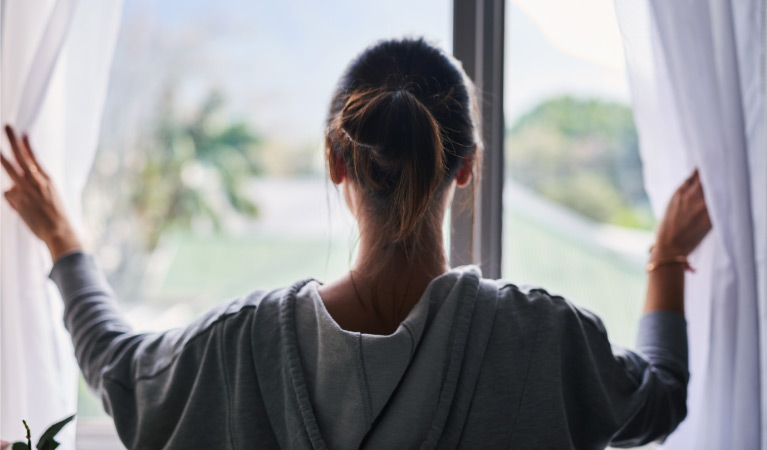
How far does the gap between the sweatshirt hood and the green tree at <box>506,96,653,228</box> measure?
2.67ft

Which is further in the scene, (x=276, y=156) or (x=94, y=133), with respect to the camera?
(x=276, y=156)

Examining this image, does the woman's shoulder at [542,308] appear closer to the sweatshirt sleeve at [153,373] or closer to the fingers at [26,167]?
the sweatshirt sleeve at [153,373]

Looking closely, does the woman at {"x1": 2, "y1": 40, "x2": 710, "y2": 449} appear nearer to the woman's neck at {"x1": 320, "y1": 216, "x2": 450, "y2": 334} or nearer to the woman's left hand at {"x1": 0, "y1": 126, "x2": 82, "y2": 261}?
the woman's neck at {"x1": 320, "y1": 216, "x2": 450, "y2": 334}

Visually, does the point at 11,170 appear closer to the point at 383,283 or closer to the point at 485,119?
the point at 383,283

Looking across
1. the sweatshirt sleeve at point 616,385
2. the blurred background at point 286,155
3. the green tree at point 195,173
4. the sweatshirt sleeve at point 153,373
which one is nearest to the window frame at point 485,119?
the blurred background at point 286,155

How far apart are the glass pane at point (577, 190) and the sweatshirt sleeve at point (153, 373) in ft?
2.62

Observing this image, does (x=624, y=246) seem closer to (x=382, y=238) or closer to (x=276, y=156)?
(x=382, y=238)

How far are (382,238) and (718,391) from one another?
60 centimetres

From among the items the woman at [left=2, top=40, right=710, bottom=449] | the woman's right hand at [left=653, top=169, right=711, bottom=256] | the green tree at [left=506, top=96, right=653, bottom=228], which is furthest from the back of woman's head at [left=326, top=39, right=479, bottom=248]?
the green tree at [left=506, top=96, right=653, bottom=228]

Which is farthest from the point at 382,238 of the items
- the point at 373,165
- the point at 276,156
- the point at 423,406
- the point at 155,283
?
the point at 155,283

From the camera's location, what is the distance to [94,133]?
3.60 feet

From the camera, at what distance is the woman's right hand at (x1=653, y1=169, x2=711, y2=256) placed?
3.28ft

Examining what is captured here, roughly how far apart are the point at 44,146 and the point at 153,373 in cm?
48

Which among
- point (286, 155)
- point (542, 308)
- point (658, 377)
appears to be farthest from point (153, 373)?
point (286, 155)
